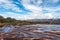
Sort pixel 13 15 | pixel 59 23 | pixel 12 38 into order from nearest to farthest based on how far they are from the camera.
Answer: pixel 12 38 → pixel 59 23 → pixel 13 15

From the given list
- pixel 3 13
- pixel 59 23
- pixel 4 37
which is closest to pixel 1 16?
pixel 3 13

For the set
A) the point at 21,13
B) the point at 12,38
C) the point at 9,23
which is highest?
the point at 21,13

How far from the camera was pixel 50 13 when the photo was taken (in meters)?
3.31

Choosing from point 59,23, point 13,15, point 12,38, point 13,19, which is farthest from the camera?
point 13,15

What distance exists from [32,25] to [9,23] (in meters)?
0.59

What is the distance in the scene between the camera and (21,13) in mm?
3557

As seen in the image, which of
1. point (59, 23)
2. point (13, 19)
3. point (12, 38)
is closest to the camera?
point (12, 38)

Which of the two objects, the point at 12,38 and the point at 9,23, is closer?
the point at 12,38

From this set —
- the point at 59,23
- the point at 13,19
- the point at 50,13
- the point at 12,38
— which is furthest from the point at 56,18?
the point at 12,38

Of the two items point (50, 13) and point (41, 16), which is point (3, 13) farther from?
point (50, 13)

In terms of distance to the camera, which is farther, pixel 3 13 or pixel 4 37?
pixel 3 13

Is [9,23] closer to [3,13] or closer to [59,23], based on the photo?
[3,13]

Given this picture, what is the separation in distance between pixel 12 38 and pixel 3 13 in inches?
57.4

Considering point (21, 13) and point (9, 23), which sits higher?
point (21, 13)
